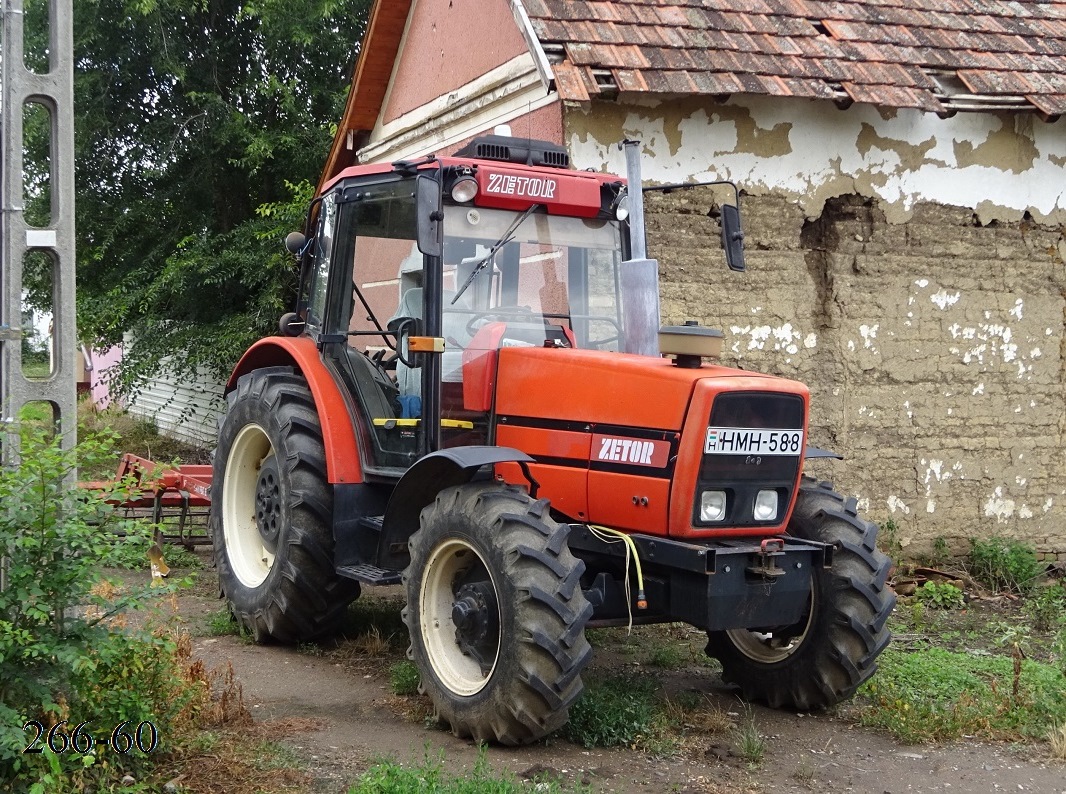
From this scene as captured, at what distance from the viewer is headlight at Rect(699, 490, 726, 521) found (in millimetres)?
5102

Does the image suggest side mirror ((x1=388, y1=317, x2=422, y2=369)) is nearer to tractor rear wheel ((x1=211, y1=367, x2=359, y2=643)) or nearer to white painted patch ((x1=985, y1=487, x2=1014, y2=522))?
tractor rear wheel ((x1=211, y1=367, x2=359, y2=643))

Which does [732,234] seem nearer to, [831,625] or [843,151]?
[831,625]

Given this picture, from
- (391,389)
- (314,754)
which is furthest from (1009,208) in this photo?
(314,754)

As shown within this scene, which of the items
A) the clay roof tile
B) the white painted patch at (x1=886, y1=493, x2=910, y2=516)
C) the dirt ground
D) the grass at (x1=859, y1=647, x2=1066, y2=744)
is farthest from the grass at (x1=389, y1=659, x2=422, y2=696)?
the white painted patch at (x1=886, y1=493, x2=910, y2=516)

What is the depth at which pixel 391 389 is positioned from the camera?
6.16 m

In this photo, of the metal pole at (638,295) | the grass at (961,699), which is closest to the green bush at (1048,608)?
the grass at (961,699)

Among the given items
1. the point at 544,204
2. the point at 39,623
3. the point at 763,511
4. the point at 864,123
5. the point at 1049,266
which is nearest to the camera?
the point at 39,623

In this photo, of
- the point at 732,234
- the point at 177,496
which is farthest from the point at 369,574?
the point at 177,496

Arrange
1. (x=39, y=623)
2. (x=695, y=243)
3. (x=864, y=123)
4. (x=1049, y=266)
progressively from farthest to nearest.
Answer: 1. (x=1049, y=266)
2. (x=864, y=123)
3. (x=695, y=243)
4. (x=39, y=623)

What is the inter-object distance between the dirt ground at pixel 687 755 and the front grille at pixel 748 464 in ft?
3.26

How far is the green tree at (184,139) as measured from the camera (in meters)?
14.3

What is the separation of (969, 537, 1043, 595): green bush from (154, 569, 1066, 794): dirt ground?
4.29m

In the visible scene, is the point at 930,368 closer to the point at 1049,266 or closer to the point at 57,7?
the point at 1049,266

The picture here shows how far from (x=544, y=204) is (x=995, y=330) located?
5259 mm
